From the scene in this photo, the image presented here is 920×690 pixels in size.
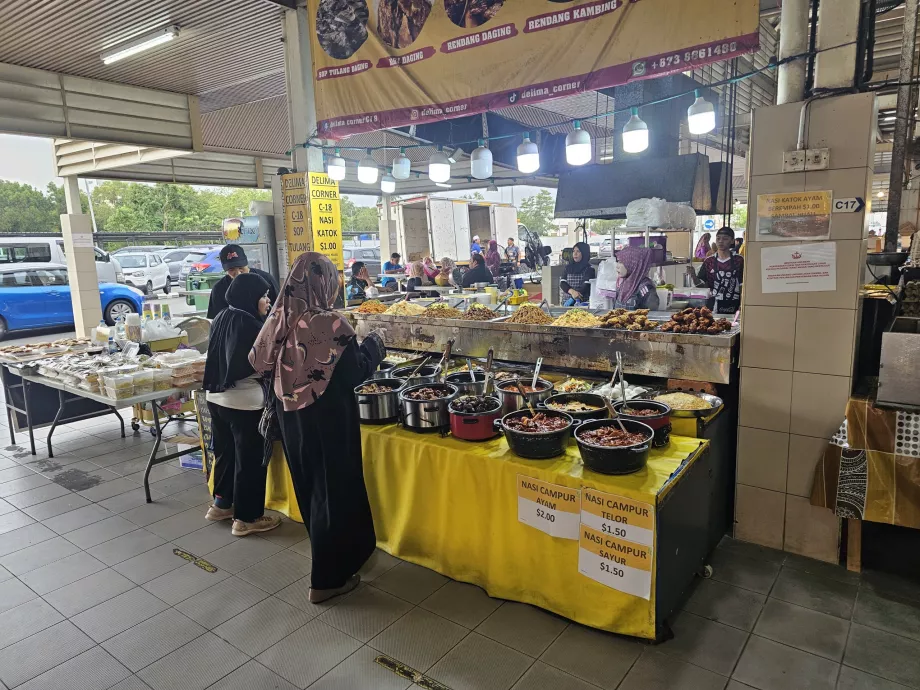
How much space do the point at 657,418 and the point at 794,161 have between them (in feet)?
5.56

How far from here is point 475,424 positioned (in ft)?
10.5

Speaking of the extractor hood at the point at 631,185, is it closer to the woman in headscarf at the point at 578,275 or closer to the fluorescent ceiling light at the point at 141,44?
the woman in headscarf at the point at 578,275

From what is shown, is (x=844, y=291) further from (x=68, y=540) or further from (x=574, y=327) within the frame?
(x=68, y=540)

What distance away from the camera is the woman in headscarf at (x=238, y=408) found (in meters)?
3.66

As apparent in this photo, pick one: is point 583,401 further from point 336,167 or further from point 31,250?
point 31,250

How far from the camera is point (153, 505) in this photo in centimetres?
454

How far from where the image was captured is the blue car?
12719 millimetres

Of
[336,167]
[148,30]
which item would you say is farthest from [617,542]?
[148,30]

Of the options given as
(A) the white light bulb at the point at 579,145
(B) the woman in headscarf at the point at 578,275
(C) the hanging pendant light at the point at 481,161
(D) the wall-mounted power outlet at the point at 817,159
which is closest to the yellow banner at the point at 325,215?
(C) the hanging pendant light at the point at 481,161

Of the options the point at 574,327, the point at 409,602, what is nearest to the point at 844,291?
the point at 574,327

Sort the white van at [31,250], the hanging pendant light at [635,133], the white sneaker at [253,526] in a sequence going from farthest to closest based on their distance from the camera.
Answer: the white van at [31,250] < the hanging pendant light at [635,133] < the white sneaker at [253,526]

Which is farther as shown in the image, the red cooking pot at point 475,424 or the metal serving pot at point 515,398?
the metal serving pot at point 515,398

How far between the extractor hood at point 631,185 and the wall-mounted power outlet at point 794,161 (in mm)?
3640

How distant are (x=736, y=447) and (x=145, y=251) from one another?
25.0m
